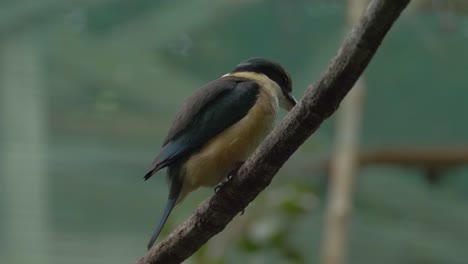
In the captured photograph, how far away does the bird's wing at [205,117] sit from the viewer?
72.5 inches

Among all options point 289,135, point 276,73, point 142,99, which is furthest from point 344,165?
point 289,135

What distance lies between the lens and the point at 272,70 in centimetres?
199


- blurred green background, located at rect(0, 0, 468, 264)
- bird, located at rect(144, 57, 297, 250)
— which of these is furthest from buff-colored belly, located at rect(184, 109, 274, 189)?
blurred green background, located at rect(0, 0, 468, 264)

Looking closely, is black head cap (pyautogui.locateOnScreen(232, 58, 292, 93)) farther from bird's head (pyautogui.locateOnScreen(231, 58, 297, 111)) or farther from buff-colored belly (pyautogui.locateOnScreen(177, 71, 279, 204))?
buff-colored belly (pyautogui.locateOnScreen(177, 71, 279, 204))

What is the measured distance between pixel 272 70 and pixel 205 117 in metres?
0.21

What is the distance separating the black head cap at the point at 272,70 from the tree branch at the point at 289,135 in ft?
1.39

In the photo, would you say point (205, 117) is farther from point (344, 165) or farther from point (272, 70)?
Result: point (344, 165)

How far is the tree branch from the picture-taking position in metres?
1.28

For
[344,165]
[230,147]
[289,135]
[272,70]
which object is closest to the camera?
[289,135]

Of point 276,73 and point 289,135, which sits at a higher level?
point 289,135

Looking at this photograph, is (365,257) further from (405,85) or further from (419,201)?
(405,85)

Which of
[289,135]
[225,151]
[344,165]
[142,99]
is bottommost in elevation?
[344,165]

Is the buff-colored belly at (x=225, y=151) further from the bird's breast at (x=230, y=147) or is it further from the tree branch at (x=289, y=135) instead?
the tree branch at (x=289, y=135)

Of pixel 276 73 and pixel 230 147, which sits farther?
pixel 276 73
